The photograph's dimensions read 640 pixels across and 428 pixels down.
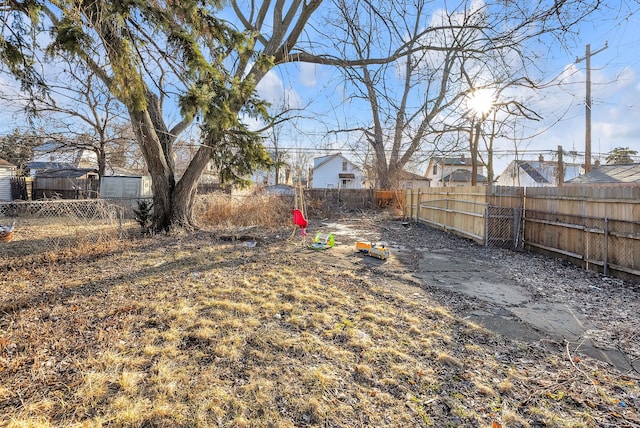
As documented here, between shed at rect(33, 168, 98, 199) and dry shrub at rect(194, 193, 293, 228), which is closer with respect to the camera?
dry shrub at rect(194, 193, 293, 228)

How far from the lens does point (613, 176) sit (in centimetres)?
1670

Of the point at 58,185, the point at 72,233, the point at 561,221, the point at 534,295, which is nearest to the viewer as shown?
the point at 534,295

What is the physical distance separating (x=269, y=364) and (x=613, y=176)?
21794 millimetres

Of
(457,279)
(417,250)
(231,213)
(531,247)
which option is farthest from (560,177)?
(231,213)

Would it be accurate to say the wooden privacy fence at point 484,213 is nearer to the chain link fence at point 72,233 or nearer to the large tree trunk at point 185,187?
the large tree trunk at point 185,187

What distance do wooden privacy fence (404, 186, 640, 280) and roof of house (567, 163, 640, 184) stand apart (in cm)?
1219

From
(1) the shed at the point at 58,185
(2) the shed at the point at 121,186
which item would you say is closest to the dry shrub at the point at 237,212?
(2) the shed at the point at 121,186

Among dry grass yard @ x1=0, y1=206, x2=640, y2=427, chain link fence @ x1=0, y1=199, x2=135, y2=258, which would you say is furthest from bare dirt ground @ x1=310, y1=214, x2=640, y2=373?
chain link fence @ x1=0, y1=199, x2=135, y2=258

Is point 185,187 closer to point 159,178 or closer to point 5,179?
point 159,178

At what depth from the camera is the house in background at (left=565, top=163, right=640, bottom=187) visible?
15532 millimetres

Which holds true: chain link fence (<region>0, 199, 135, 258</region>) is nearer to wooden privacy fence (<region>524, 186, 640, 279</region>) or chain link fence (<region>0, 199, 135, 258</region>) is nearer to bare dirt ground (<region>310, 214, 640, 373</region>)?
bare dirt ground (<region>310, 214, 640, 373</region>)

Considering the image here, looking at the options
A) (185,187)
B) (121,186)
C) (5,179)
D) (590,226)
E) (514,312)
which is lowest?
(514,312)

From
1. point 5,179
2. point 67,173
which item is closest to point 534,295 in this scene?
point 67,173

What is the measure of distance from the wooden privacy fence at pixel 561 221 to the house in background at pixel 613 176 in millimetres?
11696
